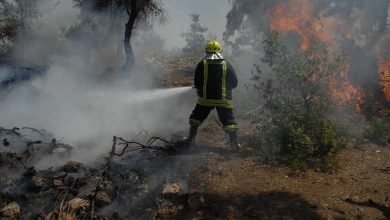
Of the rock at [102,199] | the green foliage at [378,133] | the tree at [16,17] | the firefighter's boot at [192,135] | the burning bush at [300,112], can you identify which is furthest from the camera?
the tree at [16,17]

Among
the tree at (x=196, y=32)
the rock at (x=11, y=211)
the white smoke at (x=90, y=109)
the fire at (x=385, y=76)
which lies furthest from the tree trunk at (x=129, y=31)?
the tree at (x=196, y=32)

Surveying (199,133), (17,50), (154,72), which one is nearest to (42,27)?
(17,50)

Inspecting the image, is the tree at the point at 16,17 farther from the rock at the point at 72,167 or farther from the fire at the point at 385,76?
the fire at the point at 385,76

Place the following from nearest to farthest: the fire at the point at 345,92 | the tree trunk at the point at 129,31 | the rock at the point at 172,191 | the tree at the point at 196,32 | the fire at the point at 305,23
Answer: the rock at the point at 172,191, the fire at the point at 345,92, the fire at the point at 305,23, the tree trunk at the point at 129,31, the tree at the point at 196,32

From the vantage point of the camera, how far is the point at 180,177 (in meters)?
5.75

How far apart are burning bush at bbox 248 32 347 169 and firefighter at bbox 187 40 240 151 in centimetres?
58

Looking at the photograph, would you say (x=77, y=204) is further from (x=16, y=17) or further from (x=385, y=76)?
(x=16, y=17)

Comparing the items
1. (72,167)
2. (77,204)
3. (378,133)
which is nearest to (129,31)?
(72,167)

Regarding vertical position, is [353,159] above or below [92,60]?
below

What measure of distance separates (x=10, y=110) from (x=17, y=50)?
40.5 feet

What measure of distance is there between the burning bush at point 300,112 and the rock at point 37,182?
3.37 metres

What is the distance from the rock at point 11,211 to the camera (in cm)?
438

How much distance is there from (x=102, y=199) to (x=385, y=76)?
25.0ft

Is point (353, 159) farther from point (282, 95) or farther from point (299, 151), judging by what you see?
point (282, 95)
